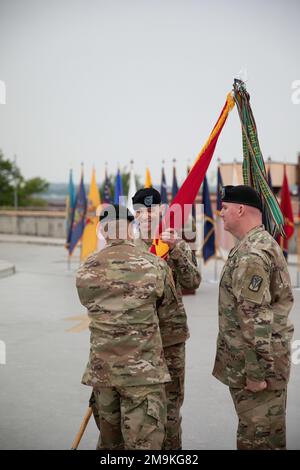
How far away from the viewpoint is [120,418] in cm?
291

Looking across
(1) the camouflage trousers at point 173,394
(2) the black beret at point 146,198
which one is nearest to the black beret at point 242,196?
(2) the black beret at point 146,198

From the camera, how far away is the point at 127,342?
280 cm

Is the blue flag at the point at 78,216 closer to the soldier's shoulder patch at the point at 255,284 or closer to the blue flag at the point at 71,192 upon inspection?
the blue flag at the point at 71,192

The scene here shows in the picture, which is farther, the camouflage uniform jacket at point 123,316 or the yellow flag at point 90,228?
the yellow flag at point 90,228

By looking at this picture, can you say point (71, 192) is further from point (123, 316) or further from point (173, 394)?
point (123, 316)

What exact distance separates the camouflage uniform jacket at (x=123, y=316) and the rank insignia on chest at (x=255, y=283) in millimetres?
491

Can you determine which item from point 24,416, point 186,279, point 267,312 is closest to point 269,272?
point 267,312

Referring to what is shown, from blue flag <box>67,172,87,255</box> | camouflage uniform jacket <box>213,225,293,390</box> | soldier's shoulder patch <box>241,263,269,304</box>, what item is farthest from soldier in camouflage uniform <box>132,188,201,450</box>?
blue flag <box>67,172,87,255</box>

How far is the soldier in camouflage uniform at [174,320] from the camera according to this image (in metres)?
3.44

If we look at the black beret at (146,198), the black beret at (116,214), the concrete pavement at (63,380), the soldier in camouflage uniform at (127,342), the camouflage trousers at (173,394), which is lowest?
the concrete pavement at (63,380)

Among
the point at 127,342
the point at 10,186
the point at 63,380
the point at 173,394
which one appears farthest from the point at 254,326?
the point at 10,186

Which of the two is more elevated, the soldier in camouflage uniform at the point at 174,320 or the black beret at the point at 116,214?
the black beret at the point at 116,214

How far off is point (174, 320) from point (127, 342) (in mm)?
709
